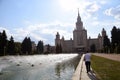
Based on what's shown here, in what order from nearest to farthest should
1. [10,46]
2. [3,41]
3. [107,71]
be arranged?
[107,71]
[3,41]
[10,46]

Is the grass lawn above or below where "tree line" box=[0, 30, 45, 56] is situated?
below

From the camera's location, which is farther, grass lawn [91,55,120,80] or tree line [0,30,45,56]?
tree line [0,30,45,56]

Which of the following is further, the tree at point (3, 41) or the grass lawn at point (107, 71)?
the tree at point (3, 41)

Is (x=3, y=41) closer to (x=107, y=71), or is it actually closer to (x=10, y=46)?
(x=10, y=46)

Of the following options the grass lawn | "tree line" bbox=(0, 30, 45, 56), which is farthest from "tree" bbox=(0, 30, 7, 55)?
the grass lawn

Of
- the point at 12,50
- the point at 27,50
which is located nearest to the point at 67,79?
the point at 12,50

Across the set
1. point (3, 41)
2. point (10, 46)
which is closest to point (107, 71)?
point (3, 41)

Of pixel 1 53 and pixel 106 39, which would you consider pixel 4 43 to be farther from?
pixel 106 39

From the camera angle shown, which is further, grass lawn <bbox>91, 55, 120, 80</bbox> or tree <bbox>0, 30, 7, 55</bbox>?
tree <bbox>0, 30, 7, 55</bbox>

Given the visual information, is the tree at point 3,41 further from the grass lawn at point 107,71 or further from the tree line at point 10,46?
the grass lawn at point 107,71

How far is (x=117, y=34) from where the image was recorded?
99.8 m

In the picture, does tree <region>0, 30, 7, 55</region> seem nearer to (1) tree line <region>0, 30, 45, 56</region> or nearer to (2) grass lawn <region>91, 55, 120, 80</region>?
(1) tree line <region>0, 30, 45, 56</region>

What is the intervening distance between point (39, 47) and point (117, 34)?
60.9 metres

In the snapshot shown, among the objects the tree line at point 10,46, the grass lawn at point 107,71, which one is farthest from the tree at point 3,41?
the grass lawn at point 107,71
